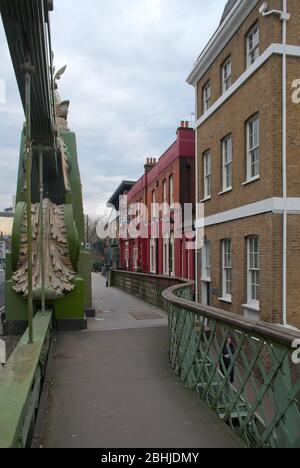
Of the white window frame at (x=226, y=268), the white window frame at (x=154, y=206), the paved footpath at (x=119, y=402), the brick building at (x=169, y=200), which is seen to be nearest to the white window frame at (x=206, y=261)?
the white window frame at (x=226, y=268)

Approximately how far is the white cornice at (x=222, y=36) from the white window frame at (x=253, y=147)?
10.1 ft

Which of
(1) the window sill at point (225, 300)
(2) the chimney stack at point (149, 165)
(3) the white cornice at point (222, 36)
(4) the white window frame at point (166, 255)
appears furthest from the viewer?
(2) the chimney stack at point (149, 165)

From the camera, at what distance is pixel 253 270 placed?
42.0ft

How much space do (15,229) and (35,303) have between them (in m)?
1.59

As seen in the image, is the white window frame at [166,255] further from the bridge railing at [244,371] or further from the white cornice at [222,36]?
the bridge railing at [244,371]

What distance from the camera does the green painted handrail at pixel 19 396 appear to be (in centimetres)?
301

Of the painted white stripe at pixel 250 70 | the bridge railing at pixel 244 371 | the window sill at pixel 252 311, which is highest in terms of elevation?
the painted white stripe at pixel 250 70

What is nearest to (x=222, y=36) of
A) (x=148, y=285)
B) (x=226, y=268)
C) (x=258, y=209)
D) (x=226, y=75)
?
(x=226, y=75)

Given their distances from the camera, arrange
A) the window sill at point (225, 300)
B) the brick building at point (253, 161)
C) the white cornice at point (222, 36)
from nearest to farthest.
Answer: the brick building at point (253, 161) < the white cornice at point (222, 36) < the window sill at point (225, 300)

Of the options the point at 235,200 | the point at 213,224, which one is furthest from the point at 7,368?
the point at 213,224

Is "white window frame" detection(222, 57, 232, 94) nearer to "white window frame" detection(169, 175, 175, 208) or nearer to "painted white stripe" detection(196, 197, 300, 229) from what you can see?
"painted white stripe" detection(196, 197, 300, 229)

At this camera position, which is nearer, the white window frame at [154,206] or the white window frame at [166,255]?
the white window frame at [166,255]

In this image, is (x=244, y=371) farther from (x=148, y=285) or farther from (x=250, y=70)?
(x=148, y=285)

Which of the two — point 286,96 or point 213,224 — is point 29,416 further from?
point 213,224
